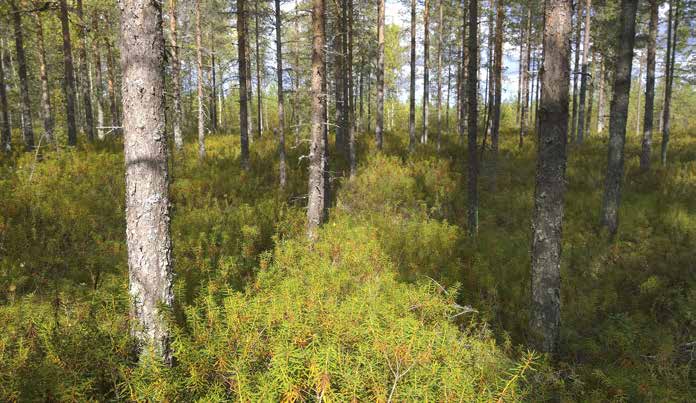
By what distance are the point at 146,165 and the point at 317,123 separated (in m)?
5.66

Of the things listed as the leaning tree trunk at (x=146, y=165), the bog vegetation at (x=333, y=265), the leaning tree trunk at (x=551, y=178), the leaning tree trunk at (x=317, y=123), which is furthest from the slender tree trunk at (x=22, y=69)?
the leaning tree trunk at (x=551, y=178)

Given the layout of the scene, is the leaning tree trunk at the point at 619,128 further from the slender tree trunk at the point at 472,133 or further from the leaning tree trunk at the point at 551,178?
the leaning tree trunk at the point at 551,178

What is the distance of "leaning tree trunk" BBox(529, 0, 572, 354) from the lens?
4770 millimetres

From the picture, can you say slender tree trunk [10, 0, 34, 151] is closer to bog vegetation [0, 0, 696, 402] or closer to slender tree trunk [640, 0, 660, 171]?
bog vegetation [0, 0, 696, 402]

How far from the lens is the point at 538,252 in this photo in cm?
502

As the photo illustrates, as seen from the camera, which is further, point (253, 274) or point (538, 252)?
point (253, 274)

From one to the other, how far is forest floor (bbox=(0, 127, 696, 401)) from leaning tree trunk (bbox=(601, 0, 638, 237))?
1.66 ft

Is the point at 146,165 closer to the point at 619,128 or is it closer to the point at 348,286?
the point at 348,286

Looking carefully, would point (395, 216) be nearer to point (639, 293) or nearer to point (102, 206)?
point (639, 293)

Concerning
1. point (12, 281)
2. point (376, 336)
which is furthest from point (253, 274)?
point (376, 336)

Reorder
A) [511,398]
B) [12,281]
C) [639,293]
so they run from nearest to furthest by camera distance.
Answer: [511,398], [12,281], [639,293]

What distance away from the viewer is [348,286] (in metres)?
5.54

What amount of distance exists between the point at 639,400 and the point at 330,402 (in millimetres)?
3527

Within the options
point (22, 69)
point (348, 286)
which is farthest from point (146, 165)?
point (22, 69)
